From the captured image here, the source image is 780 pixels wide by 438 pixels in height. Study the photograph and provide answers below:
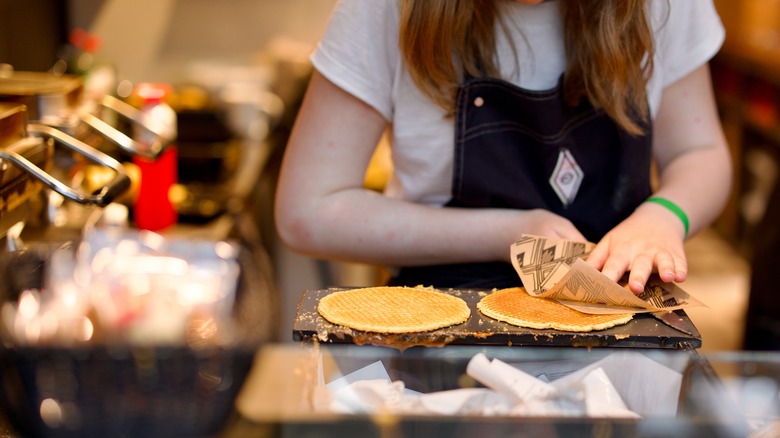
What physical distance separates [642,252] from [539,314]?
0.73 feet

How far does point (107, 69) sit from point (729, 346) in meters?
2.63

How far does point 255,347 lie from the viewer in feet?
2.45

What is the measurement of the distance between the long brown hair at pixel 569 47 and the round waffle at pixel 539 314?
0.37m

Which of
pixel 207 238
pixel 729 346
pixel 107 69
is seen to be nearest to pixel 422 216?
pixel 207 238

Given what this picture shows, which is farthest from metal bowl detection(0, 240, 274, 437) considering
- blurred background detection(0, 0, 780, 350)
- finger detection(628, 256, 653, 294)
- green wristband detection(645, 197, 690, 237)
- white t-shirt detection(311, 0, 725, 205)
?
blurred background detection(0, 0, 780, 350)

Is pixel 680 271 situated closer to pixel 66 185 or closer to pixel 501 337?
pixel 501 337

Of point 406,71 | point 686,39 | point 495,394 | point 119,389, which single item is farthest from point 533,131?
point 119,389

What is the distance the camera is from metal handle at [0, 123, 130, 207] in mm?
Answer: 1023

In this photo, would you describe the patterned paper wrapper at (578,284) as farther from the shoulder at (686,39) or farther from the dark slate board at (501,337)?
the shoulder at (686,39)

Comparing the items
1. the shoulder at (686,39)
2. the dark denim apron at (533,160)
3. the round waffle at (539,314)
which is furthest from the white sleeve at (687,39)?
the round waffle at (539,314)

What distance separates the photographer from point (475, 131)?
1247 mm

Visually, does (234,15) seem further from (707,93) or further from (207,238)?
(707,93)

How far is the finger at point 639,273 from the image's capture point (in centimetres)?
100

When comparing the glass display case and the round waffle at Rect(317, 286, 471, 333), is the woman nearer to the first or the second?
the round waffle at Rect(317, 286, 471, 333)
